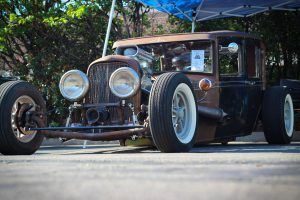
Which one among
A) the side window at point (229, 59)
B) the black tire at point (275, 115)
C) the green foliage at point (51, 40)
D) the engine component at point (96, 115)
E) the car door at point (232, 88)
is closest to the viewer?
the engine component at point (96, 115)

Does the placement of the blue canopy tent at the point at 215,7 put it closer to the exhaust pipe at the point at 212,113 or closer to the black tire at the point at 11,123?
the exhaust pipe at the point at 212,113

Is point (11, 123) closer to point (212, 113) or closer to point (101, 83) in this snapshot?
point (101, 83)

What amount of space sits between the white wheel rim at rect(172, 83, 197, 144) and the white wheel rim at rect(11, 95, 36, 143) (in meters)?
1.62

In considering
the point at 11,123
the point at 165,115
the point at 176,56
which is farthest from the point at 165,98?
the point at 176,56

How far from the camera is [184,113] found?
631cm

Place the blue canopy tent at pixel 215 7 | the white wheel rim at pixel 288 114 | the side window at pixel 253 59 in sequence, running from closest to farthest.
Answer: the side window at pixel 253 59
the white wheel rim at pixel 288 114
the blue canopy tent at pixel 215 7

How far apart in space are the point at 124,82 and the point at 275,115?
246 centimetres

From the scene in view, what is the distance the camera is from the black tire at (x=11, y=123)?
6043 mm

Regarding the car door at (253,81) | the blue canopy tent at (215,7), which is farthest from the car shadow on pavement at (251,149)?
the blue canopy tent at (215,7)

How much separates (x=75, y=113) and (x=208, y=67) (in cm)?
173

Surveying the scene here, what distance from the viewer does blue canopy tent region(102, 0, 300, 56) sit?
10.6 m

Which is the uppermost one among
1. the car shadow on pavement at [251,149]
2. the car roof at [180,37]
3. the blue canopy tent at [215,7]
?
the blue canopy tent at [215,7]

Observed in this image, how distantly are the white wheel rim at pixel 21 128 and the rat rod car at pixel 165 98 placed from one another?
12 mm

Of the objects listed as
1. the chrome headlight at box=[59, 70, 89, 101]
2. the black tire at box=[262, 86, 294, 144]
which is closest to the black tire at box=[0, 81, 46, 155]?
the chrome headlight at box=[59, 70, 89, 101]
